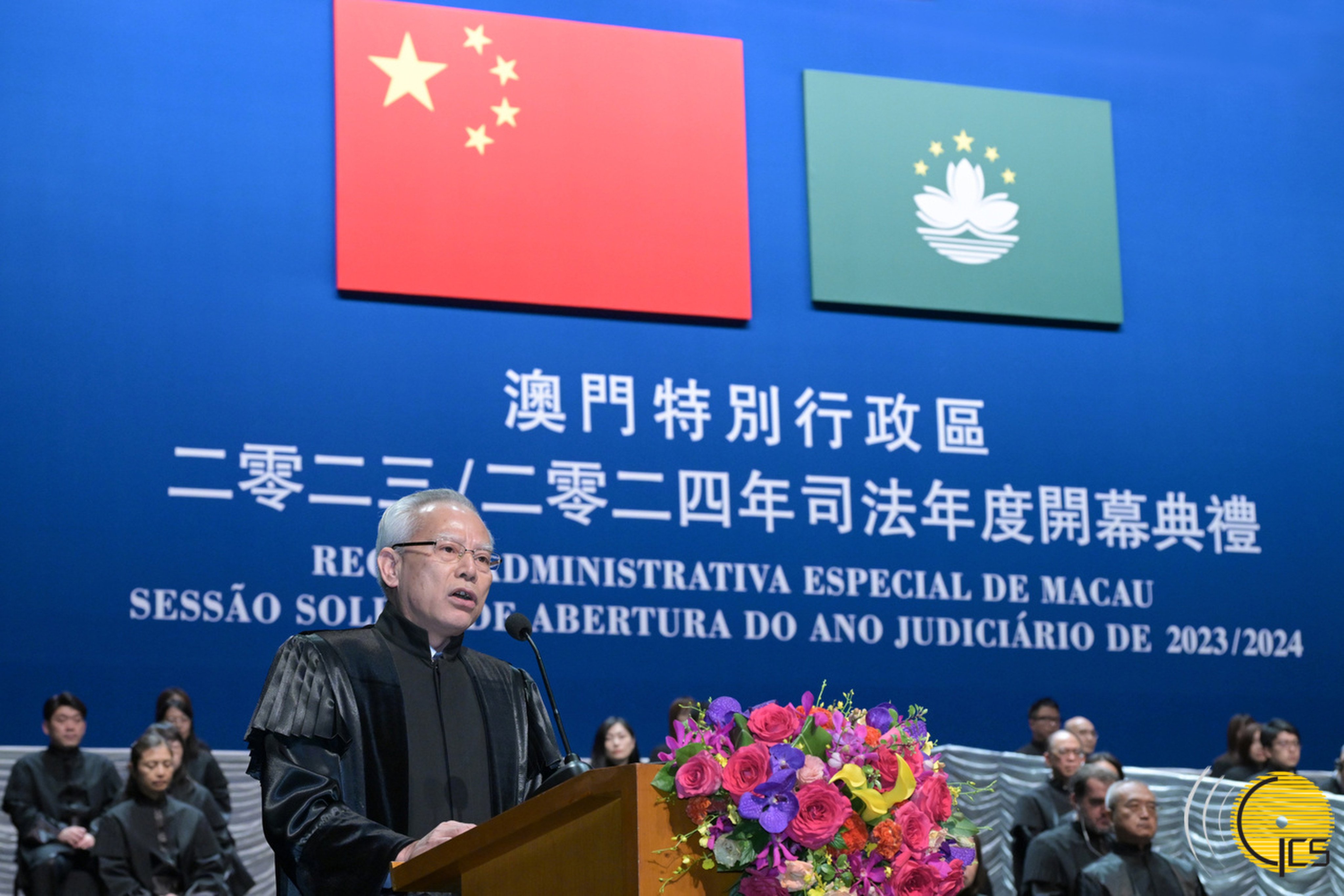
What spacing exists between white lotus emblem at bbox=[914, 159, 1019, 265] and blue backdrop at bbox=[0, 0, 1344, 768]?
39cm

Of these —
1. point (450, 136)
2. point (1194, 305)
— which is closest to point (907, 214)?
point (1194, 305)

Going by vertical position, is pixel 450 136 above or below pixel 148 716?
above

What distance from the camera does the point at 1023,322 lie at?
863cm

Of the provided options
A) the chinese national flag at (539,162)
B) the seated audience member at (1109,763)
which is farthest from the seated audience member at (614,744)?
the chinese national flag at (539,162)

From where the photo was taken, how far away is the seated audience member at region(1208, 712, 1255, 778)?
778 cm

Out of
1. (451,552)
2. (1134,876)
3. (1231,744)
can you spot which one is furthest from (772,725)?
(1231,744)

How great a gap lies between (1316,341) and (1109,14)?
2055 millimetres

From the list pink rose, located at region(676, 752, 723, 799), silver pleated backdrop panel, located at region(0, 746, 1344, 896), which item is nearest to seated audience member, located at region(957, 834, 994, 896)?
silver pleated backdrop panel, located at region(0, 746, 1344, 896)

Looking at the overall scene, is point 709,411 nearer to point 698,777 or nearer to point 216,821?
point 216,821

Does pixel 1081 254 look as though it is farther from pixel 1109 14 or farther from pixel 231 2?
pixel 231 2

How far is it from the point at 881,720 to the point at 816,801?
161 mm

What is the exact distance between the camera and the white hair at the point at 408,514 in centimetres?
264

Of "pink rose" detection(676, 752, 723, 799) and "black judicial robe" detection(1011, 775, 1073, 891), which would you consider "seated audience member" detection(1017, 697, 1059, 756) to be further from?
"pink rose" detection(676, 752, 723, 799)

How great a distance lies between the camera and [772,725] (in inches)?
74.6
